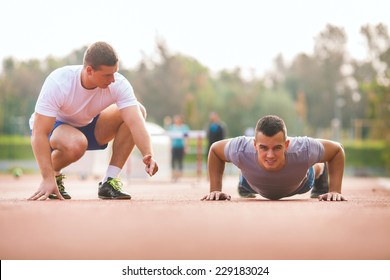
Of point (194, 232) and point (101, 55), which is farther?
point (101, 55)

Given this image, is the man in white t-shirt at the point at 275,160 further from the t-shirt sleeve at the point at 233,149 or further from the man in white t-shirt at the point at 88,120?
the man in white t-shirt at the point at 88,120

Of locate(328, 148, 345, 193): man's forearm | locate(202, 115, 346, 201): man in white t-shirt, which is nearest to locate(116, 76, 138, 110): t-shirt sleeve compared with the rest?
locate(202, 115, 346, 201): man in white t-shirt

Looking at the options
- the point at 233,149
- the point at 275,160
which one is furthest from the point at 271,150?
the point at 233,149

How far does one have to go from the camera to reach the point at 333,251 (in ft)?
13.8

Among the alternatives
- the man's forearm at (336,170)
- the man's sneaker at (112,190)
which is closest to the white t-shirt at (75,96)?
the man's sneaker at (112,190)

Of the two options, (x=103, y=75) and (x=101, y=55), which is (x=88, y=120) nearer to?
Answer: (x=103, y=75)

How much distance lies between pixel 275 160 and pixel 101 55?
1609 mm

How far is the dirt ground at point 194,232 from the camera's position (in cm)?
416

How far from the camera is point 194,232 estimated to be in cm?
478

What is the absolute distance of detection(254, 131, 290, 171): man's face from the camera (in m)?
6.47

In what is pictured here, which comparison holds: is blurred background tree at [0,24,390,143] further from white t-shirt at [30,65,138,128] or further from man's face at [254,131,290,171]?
man's face at [254,131,290,171]

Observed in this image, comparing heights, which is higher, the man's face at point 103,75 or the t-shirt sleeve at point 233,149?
the man's face at point 103,75

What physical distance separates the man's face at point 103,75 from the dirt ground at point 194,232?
1.07 m
